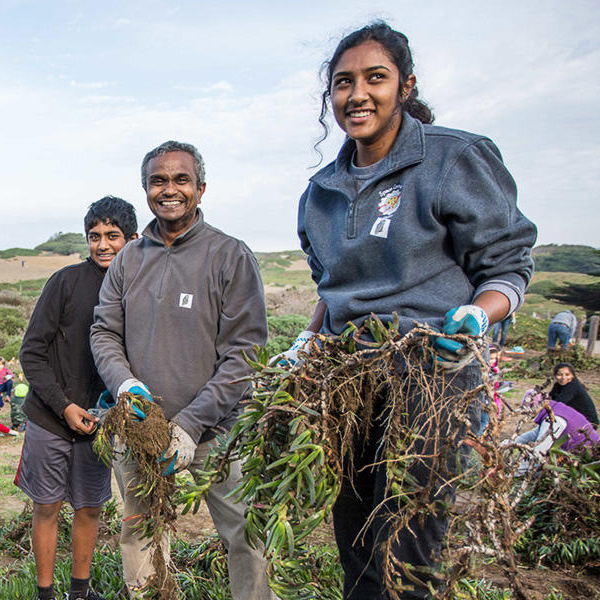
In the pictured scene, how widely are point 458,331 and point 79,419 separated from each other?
2165 millimetres

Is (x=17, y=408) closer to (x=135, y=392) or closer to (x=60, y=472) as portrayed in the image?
(x=60, y=472)

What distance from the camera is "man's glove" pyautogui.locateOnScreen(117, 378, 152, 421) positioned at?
2305 millimetres

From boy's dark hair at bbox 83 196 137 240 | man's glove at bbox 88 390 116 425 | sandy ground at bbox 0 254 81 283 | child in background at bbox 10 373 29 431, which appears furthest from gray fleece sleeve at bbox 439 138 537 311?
sandy ground at bbox 0 254 81 283

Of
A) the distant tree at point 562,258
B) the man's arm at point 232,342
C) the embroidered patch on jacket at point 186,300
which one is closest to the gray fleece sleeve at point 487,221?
the man's arm at point 232,342

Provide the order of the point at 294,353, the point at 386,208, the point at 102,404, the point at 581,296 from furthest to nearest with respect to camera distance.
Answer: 1. the point at 581,296
2. the point at 102,404
3. the point at 294,353
4. the point at 386,208

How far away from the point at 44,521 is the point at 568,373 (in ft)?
16.4

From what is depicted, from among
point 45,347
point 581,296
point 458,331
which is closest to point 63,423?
point 45,347

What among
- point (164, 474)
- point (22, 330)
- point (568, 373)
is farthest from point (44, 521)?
point (22, 330)

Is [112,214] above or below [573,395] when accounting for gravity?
above

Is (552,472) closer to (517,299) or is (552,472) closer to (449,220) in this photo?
(517,299)

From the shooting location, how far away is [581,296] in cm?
2111

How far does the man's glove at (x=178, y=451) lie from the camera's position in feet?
7.73

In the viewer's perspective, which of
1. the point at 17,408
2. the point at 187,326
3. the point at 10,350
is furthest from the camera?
the point at 10,350

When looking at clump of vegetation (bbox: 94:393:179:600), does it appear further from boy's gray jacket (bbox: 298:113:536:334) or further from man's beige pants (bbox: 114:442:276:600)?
boy's gray jacket (bbox: 298:113:536:334)
